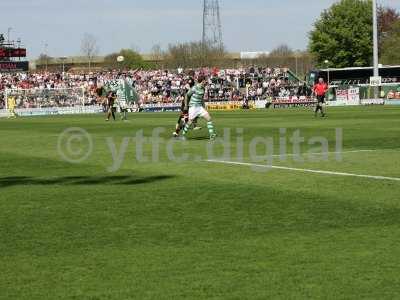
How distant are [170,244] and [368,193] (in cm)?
475

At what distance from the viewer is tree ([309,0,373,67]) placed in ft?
366

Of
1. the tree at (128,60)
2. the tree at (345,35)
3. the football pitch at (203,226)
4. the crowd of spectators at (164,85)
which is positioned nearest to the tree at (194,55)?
the tree at (128,60)

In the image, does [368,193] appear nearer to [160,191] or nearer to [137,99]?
[160,191]

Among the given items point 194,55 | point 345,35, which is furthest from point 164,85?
point 194,55

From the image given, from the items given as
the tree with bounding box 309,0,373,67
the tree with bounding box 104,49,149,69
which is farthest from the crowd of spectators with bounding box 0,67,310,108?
the tree with bounding box 104,49,149,69

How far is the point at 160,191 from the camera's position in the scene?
14375mm

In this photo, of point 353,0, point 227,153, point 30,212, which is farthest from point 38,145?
point 353,0

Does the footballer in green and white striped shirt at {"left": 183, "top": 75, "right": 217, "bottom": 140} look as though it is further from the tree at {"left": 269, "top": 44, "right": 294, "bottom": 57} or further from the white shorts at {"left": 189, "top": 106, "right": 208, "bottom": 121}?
the tree at {"left": 269, "top": 44, "right": 294, "bottom": 57}

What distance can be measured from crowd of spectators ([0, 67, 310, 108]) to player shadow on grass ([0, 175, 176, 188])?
180ft

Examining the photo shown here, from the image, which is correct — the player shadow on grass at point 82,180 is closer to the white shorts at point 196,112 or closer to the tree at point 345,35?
the white shorts at point 196,112

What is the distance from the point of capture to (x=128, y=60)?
135125mm

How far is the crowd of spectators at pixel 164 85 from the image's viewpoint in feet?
240
